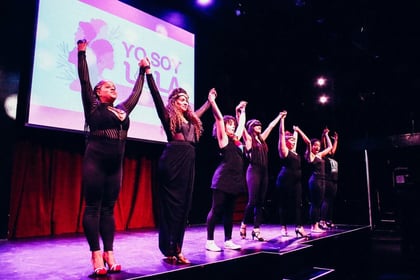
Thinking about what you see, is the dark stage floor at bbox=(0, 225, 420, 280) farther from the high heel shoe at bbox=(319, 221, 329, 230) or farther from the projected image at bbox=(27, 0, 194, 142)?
the projected image at bbox=(27, 0, 194, 142)

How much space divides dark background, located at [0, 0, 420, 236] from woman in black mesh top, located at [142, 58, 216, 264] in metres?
2.59

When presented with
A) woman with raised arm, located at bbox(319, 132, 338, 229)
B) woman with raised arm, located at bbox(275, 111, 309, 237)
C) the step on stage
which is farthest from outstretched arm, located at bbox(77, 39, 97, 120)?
woman with raised arm, located at bbox(319, 132, 338, 229)

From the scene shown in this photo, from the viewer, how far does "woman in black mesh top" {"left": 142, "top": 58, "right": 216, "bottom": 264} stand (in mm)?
2699

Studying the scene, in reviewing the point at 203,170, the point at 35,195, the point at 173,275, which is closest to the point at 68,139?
the point at 35,195

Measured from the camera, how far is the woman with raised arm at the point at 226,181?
3354 millimetres

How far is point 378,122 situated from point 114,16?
6.74 m

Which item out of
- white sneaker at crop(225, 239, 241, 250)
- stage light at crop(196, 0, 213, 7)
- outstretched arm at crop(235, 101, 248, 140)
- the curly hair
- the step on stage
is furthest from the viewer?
stage light at crop(196, 0, 213, 7)

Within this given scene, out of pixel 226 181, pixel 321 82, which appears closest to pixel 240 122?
pixel 226 181

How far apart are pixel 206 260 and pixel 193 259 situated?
0.12 m

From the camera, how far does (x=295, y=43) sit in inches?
281

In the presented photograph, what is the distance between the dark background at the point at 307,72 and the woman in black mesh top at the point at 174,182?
2.59 m

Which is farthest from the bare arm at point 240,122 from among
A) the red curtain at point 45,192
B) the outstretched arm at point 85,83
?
the red curtain at point 45,192

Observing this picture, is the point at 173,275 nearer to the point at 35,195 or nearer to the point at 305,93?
the point at 35,195

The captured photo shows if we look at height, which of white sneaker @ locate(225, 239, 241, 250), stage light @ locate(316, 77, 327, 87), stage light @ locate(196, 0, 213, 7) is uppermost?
stage light @ locate(196, 0, 213, 7)
